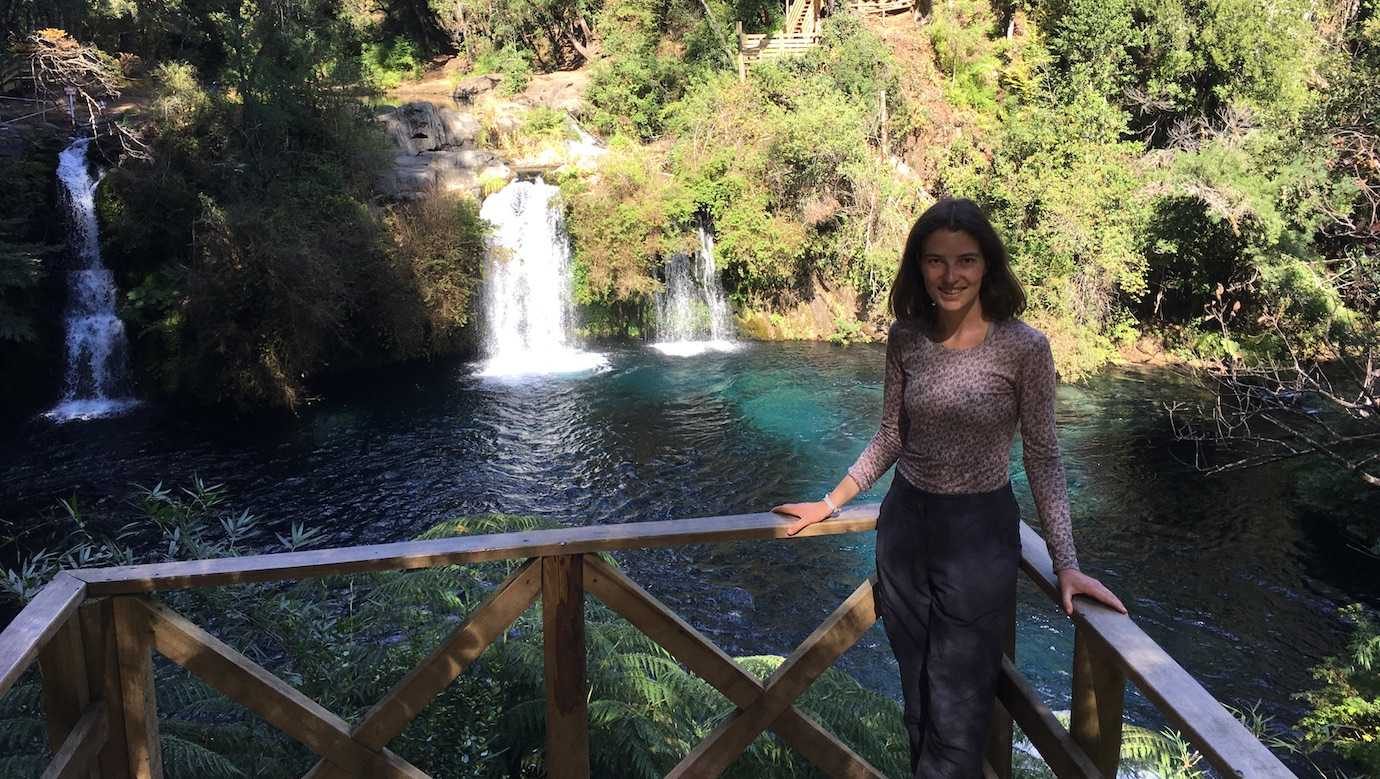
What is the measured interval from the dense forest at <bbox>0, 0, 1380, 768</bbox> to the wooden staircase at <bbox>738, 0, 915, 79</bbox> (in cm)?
61

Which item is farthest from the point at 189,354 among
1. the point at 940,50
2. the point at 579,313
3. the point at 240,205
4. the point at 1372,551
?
the point at 940,50

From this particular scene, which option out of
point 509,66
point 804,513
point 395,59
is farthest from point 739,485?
point 395,59

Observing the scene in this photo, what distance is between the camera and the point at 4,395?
15977mm

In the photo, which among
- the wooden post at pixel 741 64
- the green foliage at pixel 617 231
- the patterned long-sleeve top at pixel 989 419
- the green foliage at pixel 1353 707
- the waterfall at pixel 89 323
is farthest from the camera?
the wooden post at pixel 741 64

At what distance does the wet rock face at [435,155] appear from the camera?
20.2 metres

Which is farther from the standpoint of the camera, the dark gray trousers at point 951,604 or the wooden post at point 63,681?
the dark gray trousers at point 951,604

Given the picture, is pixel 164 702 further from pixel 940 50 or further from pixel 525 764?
pixel 940 50

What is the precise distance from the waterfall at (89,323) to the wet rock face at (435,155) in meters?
5.46

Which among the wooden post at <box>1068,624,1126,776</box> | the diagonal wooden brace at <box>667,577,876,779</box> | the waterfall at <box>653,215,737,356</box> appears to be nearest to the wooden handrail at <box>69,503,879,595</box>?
the diagonal wooden brace at <box>667,577,876,779</box>

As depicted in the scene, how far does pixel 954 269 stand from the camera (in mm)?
2184

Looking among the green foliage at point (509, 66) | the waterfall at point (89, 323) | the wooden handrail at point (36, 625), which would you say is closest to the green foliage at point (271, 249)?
Answer: the waterfall at point (89, 323)

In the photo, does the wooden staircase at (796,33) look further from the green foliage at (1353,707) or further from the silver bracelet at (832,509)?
the silver bracelet at (832,509)

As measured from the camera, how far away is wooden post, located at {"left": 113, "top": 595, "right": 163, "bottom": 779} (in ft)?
7.00

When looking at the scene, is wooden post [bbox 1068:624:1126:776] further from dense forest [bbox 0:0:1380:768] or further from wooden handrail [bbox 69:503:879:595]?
dense forest [bbox 0:0:1380:768]
